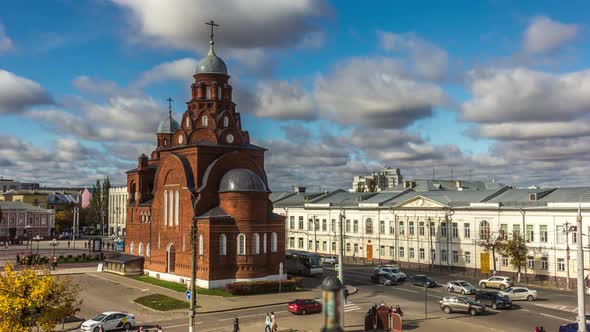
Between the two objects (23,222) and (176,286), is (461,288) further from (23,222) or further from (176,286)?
(23,222)

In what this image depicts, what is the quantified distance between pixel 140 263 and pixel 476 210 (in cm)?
3870

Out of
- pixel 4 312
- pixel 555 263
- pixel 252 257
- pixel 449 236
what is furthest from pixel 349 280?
pixel 4 312

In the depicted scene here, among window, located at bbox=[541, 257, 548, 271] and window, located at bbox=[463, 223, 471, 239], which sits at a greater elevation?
window, located at bbox=[463, 223, 471, 239]

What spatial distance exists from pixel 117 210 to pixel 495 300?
11722 centimetres

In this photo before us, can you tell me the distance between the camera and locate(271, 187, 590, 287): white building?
54469 mm

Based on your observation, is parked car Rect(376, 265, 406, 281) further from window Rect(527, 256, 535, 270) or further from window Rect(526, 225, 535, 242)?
window Rect(526, 225, 535, 242)

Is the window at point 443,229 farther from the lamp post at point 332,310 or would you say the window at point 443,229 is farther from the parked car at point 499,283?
the lamp post at point 332,310

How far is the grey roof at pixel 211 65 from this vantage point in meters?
57.0

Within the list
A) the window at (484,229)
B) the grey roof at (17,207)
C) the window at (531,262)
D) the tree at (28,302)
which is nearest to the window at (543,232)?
the window at (531,262)

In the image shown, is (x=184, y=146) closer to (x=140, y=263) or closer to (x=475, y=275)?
(x=140, y=263)

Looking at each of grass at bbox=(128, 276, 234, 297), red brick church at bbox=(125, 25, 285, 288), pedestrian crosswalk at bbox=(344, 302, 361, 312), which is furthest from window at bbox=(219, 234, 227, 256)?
pedestrian crosswalk at bbox=(344, 302, 361, 312)

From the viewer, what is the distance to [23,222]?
106062 mm

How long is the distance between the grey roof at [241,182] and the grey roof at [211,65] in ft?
43.0

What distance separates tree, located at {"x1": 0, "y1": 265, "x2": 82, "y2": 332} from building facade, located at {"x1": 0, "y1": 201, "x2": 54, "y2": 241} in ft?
280
